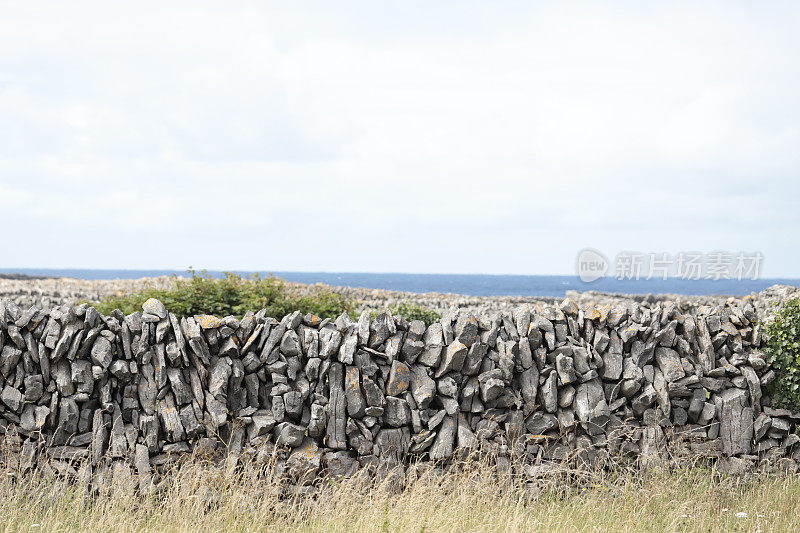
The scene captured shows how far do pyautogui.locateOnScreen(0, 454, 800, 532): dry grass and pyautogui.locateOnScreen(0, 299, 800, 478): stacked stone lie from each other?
251 mm

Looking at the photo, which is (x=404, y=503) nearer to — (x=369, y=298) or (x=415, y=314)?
(x=415, y=314)

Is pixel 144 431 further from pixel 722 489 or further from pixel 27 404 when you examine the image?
pixel 722 489

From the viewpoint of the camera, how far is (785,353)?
5.98 metres

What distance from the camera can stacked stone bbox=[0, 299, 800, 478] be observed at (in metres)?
5.29

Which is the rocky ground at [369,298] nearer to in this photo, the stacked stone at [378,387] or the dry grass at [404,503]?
the stacked stone at [378,387]

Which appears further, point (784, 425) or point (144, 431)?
point (784, 425)

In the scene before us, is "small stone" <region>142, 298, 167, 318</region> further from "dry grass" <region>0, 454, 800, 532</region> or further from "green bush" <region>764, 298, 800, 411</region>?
"green bush" <region>764, 298, 800, 411</region>

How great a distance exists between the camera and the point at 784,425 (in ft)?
19.7

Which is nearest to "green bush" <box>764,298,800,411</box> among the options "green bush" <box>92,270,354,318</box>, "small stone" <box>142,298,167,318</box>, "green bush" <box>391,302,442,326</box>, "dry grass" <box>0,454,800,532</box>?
"dry grass" <box>0,454,800,532</box>

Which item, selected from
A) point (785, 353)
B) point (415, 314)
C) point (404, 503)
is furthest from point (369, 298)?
point (404, 503)

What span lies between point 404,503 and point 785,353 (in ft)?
13.5

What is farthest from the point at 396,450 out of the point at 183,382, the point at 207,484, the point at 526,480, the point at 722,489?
the point at 722,489

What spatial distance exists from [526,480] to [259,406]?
2592 millimetres

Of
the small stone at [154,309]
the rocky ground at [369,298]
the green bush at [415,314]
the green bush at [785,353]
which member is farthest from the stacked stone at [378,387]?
the green bush at [415,314]
